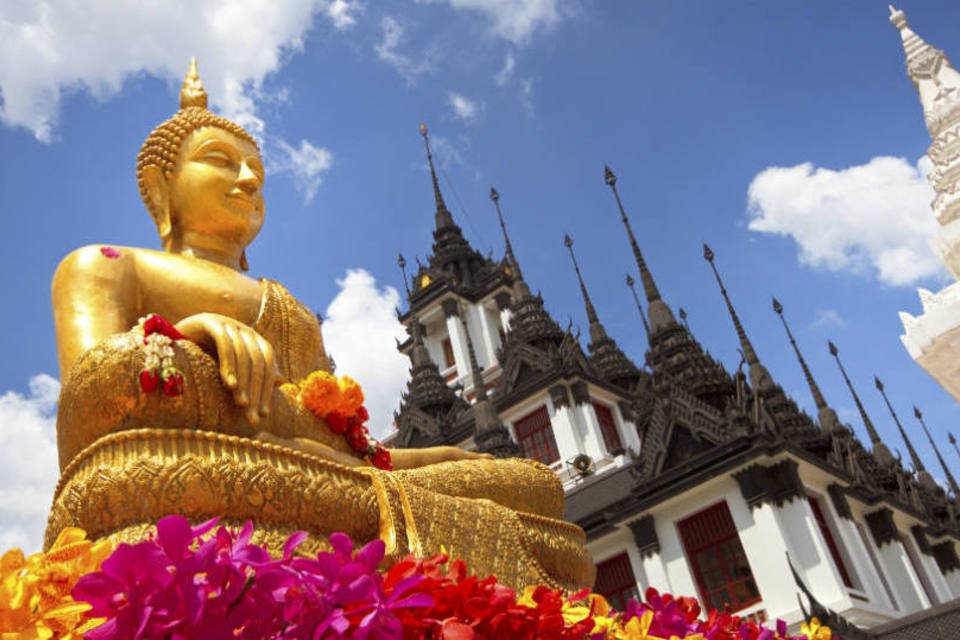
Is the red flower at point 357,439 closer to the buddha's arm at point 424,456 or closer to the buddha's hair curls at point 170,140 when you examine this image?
the buddha's arm at point 424,456

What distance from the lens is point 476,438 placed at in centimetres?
2572

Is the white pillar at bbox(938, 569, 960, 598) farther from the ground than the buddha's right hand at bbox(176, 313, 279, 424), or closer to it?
farther from the ground

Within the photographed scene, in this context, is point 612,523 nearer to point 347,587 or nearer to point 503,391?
point 503,391

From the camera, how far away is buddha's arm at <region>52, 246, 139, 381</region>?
134 inches

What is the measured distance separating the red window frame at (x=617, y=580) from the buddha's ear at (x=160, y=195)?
16674 millimetres

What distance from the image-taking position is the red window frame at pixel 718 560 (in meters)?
17.9

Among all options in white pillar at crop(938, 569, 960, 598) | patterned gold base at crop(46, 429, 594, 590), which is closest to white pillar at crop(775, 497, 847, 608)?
white pillar at crop(938, 569, 960, 598)

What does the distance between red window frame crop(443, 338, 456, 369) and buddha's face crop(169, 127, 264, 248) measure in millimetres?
30463

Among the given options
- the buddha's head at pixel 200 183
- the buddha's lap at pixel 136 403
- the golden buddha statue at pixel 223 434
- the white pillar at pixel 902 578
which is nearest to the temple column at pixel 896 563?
the white pillar at pixel 902 578

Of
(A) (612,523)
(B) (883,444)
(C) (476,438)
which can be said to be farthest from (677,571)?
(B) (883,444)

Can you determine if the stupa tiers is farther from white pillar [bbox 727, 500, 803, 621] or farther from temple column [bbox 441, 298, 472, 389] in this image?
temple column [bbox 441, 298, 472, 389]

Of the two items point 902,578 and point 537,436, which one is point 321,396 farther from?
point 537,436

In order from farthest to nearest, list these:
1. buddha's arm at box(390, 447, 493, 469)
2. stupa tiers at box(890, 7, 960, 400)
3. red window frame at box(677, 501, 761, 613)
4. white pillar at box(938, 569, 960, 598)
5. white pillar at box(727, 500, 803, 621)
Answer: white pillar at box(938, 569, 960, 598), red window frame at box(677, 501, 761, 613), white pillar at box(727, 500, 803, 621), stupa tiers at box(890, 7, 960, 400), buddha's arm at box(390, 447, 493, 469)

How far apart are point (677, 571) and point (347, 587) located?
713 inches
